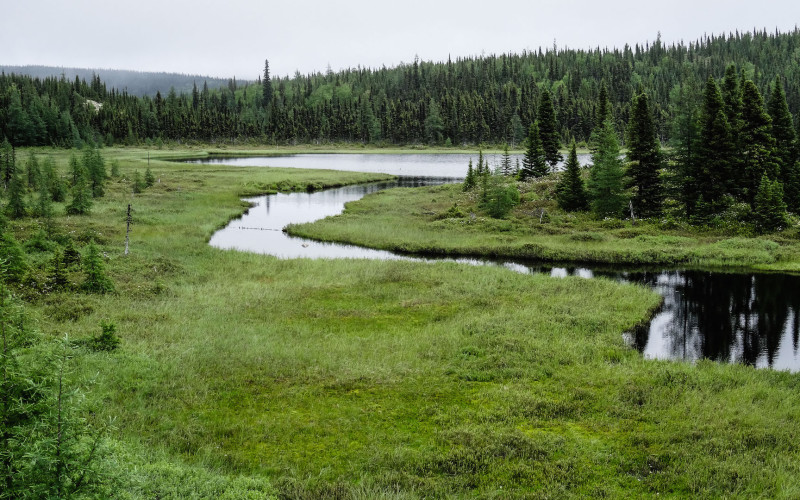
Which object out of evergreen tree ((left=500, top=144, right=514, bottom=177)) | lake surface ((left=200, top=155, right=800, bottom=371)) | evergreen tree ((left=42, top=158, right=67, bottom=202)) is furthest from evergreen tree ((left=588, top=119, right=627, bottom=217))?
evergreen tree ((left=42, top=158, right=67, bottom=202))

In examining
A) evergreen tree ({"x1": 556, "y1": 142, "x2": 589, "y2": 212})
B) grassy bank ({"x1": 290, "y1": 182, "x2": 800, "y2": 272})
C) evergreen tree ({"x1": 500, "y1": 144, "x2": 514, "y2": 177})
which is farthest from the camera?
evergreen tree ({"x1": 500, "y1": 144, "x2": 514, "y2": 177})

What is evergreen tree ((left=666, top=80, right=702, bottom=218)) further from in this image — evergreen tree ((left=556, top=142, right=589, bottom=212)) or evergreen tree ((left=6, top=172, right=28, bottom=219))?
evergreen tree ((left=6, top=172, right=28, bottom=219))

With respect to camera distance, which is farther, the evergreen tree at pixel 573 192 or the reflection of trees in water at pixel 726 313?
the evergreen tree at pixel 573 192

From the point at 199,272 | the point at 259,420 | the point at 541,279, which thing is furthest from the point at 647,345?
the point at 199,272

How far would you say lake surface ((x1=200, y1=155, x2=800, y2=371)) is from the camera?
23906 mm

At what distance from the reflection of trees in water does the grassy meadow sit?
212 centimetres

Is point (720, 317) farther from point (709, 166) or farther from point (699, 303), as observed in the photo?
point (709, 166)

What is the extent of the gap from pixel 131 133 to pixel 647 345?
168651 mm

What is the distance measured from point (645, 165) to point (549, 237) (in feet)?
49.4

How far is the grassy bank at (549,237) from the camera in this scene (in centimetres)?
4031

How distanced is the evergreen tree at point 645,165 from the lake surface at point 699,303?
17675 mm

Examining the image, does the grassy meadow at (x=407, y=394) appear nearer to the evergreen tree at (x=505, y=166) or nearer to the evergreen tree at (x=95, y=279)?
the evergreen tree at (x=95, y=279)

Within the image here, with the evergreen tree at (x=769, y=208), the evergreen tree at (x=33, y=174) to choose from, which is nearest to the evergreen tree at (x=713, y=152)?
the evergreen tree at (x=769, y=208)

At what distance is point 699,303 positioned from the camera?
30844 mm
